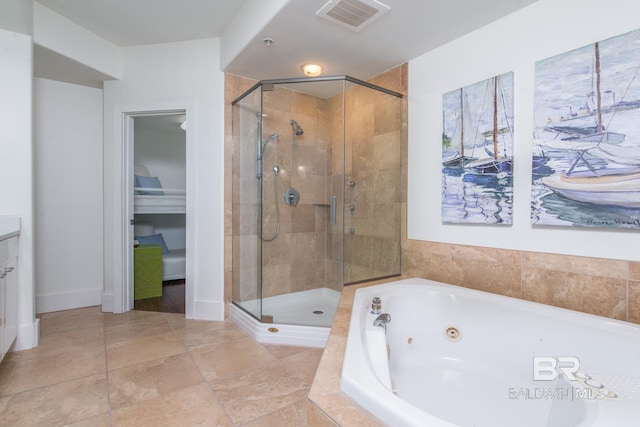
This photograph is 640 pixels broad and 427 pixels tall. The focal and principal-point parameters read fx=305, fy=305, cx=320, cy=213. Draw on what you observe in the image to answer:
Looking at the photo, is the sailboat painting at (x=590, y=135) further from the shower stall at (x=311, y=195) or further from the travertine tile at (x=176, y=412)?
the travertine tile at (x=176, y=412)

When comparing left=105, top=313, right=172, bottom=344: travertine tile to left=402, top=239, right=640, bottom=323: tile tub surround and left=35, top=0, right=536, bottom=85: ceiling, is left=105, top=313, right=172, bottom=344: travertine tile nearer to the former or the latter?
left=402, top=239, right=640, bottom=323: tile tub surround

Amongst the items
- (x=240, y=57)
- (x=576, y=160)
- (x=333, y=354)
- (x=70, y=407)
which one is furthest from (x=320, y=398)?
(x=240, y=57)

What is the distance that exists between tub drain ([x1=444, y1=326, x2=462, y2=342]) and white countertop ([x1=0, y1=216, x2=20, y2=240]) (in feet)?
8.68

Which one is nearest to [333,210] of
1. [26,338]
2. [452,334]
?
[452,334]

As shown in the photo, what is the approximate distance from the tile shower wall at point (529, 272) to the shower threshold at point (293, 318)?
2.61 feet

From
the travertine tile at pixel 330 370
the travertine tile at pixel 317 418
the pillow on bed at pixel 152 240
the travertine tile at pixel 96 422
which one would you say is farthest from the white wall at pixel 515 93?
the pillow on bed at pixel 152 240

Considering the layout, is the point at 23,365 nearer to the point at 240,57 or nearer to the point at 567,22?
the point at 240,57

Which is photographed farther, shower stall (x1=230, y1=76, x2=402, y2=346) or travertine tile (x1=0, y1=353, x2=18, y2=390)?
shower stall (x1=230, y1=76, x2=402, y2=346)

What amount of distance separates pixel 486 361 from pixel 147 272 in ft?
10.6

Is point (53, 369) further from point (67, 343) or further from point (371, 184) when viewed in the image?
point (371, 184)

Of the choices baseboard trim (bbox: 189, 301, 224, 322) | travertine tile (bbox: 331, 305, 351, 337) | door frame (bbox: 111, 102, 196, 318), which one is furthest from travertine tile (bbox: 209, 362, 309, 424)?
door frame (bbox: 111, 102, 196, 318)

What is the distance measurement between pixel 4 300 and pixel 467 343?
8.70 feet

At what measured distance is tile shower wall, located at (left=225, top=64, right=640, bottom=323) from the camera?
1.45m

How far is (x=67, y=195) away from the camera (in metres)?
2.88
